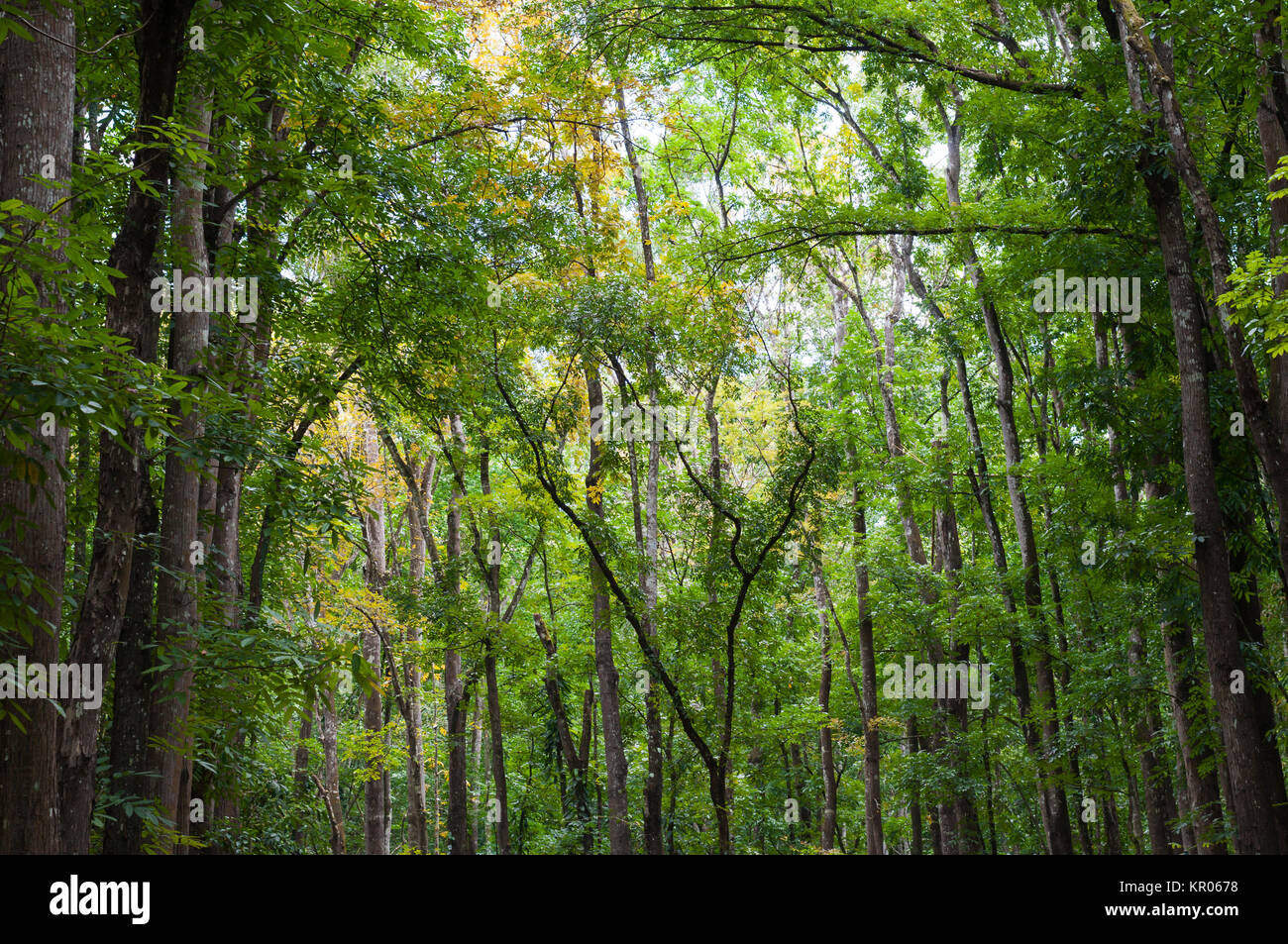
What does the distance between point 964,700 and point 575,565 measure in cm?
811

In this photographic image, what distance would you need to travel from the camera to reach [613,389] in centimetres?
1648

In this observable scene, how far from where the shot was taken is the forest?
222 inches

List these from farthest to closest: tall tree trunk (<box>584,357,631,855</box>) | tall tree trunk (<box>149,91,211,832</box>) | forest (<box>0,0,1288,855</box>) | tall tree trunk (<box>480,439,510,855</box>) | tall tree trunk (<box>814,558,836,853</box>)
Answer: tall tree trunk (<box>814,558,836,853</box>)
tall tree trunk (<box>480,439,510,855</box>)
tall tree trunk (<box>584,357,631,855</box>)
tall tree trunk (<box>149,91,211,832</box>)
forest (<box>0,0,1288,855</box>)

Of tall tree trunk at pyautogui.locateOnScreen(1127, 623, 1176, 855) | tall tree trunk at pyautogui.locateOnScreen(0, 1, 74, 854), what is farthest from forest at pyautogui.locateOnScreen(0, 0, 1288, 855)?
tall tree trunk at pyautogui.locateOnScreen(1127, 623, 1176, 855)

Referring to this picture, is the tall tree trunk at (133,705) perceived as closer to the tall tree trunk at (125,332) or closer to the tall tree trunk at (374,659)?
the tall tree trunk at (125,332)

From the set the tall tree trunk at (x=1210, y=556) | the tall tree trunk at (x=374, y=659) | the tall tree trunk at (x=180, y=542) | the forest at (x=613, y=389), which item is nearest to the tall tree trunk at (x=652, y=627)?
the forest at (x=613, y=389)

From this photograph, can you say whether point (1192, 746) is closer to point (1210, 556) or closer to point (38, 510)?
point (1210, 556)

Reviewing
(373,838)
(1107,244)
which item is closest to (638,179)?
(1107,244)

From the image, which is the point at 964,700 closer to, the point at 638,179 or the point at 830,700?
the point at 830,700

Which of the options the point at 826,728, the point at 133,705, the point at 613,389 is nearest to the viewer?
the point at 133,705

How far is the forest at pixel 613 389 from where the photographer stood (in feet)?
18.5

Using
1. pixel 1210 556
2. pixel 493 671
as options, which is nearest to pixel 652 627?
pixel 493 671

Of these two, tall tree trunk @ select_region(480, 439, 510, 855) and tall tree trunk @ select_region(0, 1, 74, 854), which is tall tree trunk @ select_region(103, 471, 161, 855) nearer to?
tall tree trunk @ select_region(0, 1, 74, 854)
